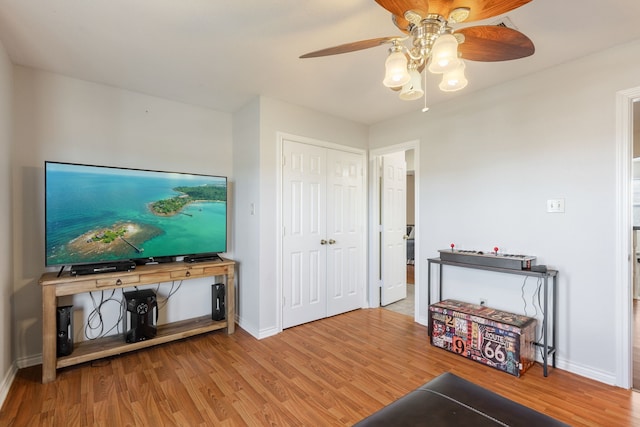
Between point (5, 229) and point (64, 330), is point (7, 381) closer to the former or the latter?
point (64, 330)

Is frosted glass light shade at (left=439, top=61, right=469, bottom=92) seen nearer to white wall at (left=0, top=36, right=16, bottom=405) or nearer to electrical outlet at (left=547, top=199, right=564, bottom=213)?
electrical outlet at (left=547, top=199, right=564, bottom=213)

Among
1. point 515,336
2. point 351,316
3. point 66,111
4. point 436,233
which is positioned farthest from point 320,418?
point 66,111

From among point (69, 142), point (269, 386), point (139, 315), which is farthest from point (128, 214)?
point (269, 386)

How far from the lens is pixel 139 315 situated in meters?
2.64

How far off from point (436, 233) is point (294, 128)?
192 cm

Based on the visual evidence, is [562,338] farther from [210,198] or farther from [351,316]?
[210,198]

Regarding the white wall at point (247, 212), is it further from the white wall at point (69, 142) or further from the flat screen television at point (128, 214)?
the white wall at point (69, 142)

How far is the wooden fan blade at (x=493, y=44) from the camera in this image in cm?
132

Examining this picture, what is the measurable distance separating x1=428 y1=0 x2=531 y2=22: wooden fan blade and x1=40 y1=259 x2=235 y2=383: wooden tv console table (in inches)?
106

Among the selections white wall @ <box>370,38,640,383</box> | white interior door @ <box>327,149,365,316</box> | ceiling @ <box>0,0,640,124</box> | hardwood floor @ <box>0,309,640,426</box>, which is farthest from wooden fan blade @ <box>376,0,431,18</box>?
white interior door @ <box>327,149,365,316</box>

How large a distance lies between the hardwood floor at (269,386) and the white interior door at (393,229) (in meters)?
1.24

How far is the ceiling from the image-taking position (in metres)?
1.75

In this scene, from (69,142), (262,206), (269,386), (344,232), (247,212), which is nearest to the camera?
→ (269,386)

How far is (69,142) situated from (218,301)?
1.98m
